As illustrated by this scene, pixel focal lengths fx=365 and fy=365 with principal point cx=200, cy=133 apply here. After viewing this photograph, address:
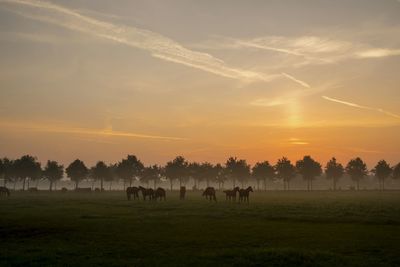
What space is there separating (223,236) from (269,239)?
334 centimetres

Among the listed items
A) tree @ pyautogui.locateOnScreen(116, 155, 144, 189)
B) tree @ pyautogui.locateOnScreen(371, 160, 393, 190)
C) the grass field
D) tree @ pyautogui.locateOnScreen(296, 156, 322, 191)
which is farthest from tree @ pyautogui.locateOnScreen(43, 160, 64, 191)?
tree @ pyautogui.locateOnScreen(371, 160, 393, 190)

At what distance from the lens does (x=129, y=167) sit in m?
152

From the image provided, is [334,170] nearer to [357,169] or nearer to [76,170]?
[357,169]

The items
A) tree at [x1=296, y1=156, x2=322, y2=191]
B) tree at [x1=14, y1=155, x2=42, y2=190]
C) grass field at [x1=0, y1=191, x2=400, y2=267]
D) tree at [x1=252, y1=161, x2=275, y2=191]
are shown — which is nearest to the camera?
grass field at [x1=0, y1=191, x2=400, y2=267]

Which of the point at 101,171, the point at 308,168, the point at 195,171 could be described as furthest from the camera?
the point at 195,171

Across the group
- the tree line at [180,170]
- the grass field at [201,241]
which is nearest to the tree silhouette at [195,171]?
the tree line at [180,170]

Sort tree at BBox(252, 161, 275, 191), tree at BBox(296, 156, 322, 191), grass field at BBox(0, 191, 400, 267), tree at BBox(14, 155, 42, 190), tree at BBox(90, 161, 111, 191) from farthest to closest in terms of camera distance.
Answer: tree at BBox(252, 161, 275, 191), tree at BBox(296, 156, 322, 191), tree at BBox(90, 161, 111, 191), tree at BBox(14, 155, 42, 190), grass field at BBox(0, 191, 400, 267)

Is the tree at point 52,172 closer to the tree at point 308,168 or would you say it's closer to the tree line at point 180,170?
the tree line at point 180,170

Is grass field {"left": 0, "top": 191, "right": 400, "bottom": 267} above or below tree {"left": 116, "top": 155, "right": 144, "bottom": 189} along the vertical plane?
below

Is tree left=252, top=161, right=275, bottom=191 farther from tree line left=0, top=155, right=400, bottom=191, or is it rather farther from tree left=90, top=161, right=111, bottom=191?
tree left=90, top=161, right=111, bottom=191

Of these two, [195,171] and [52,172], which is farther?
[195,171]

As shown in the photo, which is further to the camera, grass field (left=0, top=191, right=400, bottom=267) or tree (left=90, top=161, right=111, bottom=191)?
tree (left=90, top=161, right=111, bottom=191)

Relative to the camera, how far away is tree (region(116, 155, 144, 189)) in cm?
15238

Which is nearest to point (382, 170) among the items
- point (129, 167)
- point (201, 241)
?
point (129, 167)
